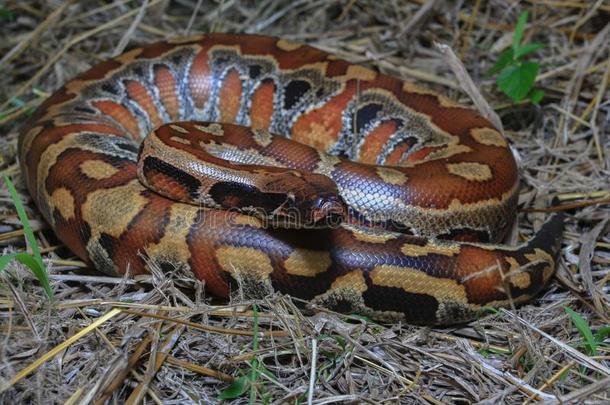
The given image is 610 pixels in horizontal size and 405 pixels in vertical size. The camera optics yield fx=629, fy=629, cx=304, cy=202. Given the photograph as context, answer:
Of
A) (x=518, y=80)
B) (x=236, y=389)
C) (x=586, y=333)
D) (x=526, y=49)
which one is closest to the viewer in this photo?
(x=236, y=389)

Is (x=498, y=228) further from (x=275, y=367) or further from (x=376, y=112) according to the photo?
(x=275, y=367)

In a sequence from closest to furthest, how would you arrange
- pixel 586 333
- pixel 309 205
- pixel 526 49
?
pixel 586 333
pixel 309 205
pixel 526 49

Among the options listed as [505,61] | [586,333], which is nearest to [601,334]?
[586,333]

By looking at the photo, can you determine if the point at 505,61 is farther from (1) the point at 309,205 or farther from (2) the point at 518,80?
(1) the point at 309,205

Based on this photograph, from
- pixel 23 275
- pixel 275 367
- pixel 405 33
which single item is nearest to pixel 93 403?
pixel 275 367

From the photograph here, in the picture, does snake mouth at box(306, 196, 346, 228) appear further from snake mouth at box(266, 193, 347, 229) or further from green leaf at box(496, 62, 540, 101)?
green leaf at box(496, 62, 540, 101)

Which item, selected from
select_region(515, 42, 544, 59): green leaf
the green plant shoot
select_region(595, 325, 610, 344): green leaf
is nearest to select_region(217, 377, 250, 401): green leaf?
select_region(595, 325, 610, 344): green leaf
